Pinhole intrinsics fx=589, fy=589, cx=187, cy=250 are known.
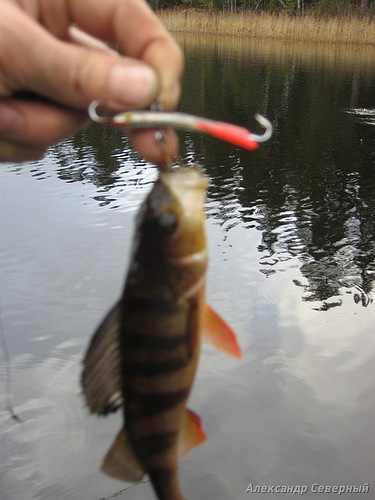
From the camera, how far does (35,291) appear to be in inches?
249

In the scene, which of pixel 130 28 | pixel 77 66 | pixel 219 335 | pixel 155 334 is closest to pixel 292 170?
pixel 130 28

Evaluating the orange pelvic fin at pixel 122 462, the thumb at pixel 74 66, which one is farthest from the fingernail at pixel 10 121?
the orange pelvic fin at pixel 122 462

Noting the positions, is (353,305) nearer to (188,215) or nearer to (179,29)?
(188,215)

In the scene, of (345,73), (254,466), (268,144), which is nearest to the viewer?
(254,466)

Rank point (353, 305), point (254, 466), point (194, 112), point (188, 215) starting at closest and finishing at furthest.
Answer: point (188, 215) < point (254, 466) < point (353, 305) < point (194, 112)

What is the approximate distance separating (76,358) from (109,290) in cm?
118

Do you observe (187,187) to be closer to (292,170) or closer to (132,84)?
(132,84)

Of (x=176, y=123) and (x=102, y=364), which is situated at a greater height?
(x=176, y=123)

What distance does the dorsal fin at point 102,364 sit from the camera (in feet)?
4.88

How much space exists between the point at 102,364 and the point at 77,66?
0.86m

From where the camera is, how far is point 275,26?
30.1 meters

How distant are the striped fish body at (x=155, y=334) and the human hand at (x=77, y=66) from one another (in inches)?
9.2

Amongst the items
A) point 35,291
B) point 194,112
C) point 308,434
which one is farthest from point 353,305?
point 194,112

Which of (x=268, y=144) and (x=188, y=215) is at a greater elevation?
(x=188, y=215)
